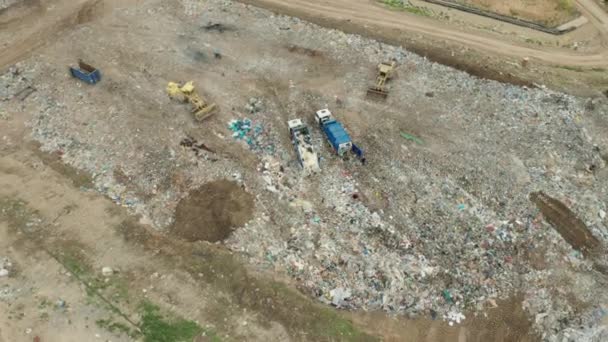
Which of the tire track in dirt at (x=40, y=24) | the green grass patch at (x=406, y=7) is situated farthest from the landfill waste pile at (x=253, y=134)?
the green grass patch at (x=406, y=7)

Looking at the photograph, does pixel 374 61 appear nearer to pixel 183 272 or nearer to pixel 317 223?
pixel 317 223

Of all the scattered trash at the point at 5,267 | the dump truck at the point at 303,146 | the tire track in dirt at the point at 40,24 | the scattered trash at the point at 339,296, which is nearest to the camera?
the scattered trash at the point at 5,267

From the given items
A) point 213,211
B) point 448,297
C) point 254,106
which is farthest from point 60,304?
point 448,297

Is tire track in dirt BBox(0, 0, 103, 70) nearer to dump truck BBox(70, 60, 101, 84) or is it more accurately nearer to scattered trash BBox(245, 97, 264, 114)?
dump truck BBox(70, 60, 101, 84)

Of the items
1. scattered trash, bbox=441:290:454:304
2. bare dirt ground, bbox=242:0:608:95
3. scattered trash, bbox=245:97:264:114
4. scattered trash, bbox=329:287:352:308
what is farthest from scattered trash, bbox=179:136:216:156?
bare dirt ground, bbox=242:0:608:95

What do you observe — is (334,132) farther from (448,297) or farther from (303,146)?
(448,297)

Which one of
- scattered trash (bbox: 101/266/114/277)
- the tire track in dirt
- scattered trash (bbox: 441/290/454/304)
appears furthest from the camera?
the tire track in dirt

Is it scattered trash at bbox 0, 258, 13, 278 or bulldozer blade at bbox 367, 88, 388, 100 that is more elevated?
bulldozer blade at bbox 367, 88, 388, 100

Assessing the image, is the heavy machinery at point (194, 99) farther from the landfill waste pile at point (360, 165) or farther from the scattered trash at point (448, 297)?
the scattered trash at point (448, 297)
